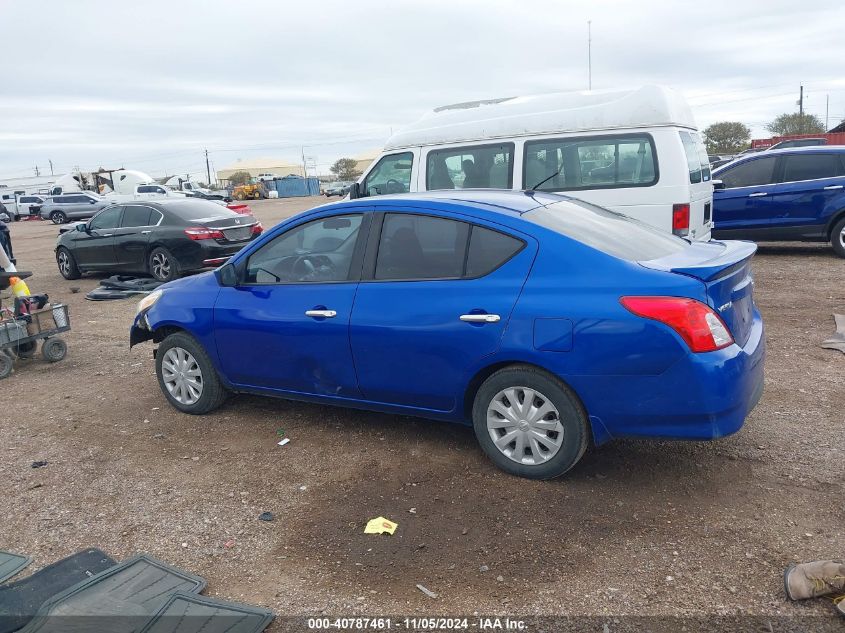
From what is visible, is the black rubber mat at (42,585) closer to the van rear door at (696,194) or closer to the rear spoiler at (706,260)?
the rear spoiler at (706,260)

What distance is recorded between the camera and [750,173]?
38.4ft

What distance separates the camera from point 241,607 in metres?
3.14

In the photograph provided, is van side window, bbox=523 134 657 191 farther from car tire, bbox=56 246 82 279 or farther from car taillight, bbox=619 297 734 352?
car tire, bbox=56 246 82 279

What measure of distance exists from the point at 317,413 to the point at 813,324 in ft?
16.9

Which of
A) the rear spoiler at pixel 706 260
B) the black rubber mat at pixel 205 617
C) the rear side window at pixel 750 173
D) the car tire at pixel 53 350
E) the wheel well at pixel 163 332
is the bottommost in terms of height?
the black rubber mat at pixel 205 617

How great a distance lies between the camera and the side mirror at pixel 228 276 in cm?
517

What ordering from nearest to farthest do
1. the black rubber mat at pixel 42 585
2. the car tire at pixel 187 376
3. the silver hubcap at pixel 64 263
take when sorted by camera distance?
the black rubber mat at pixel 42 585 < the car tire at pixel 187 376 < the silver hubcap at pixel 64 263

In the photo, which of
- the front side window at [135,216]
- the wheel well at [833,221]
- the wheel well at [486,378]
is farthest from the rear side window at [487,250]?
the front side window at [135,216]

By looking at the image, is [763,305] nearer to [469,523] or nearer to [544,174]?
[544,174]

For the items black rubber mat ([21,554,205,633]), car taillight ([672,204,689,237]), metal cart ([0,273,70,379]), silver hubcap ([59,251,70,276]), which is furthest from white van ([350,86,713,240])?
silver hubcap ([59,251,70,276])

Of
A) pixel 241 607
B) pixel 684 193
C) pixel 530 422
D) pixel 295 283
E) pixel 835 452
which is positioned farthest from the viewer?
pixel 684 193

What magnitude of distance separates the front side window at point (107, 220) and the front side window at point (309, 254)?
9.13 metres

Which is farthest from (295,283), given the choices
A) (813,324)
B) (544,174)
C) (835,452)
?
(813,324)

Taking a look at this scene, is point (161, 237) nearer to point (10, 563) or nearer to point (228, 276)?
point (228, 276)
